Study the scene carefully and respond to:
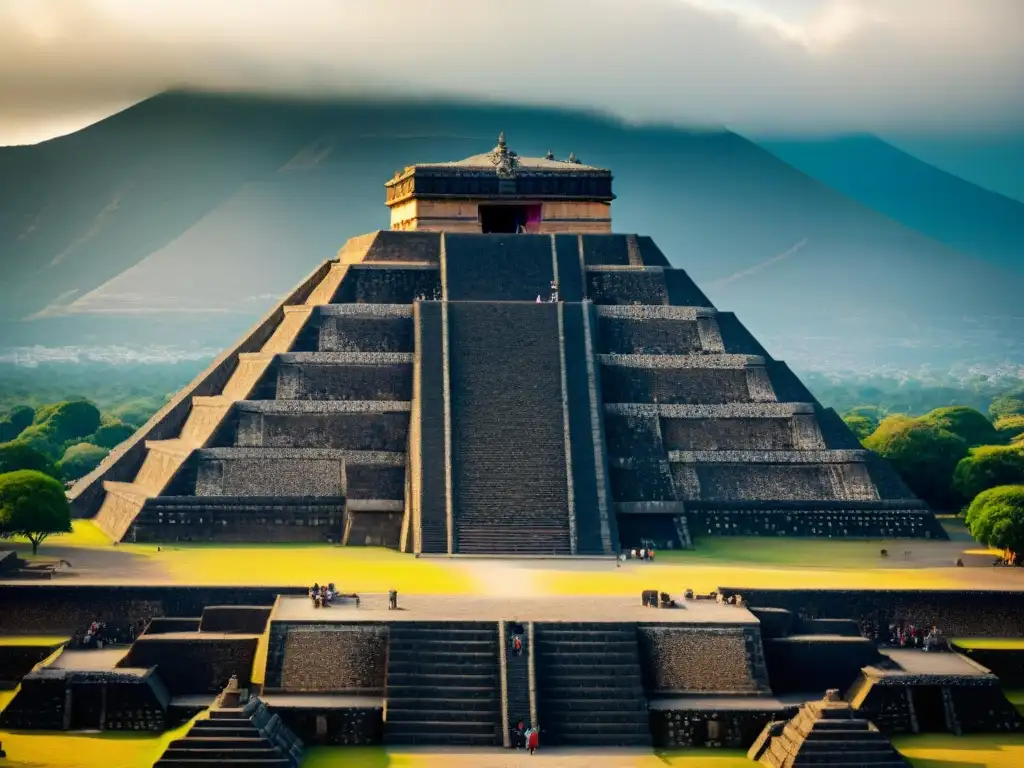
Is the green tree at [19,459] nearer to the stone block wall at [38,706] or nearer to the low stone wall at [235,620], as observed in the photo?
the low stone wall at [235,620]

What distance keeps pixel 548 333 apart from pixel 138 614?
1559 centimetres

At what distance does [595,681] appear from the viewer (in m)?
31.4

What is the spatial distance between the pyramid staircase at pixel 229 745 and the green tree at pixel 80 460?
103 feet

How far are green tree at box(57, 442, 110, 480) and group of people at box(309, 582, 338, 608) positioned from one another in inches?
1010

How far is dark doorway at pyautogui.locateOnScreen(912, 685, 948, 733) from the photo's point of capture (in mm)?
32469

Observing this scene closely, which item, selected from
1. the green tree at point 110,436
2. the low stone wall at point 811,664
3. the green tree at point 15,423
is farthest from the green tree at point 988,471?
the green tree at point 15,423

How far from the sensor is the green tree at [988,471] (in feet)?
166

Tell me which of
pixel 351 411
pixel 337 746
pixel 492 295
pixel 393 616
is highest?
pixel 492 295

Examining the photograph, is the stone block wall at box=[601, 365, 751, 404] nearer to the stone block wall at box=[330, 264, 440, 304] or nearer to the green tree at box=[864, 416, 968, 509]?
the stone block wall at box=[330, 264, 440, 304]

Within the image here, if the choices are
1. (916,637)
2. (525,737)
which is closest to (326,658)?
(525,737)

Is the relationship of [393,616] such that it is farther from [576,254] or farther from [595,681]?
[576,254]

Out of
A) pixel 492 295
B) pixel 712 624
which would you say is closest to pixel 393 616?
pixel 712 624

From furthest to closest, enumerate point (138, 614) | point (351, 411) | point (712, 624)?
point (351, 411) → point (138, 614) → point (712, 624)

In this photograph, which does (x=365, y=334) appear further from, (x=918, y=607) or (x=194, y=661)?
(x=918, y=607)
